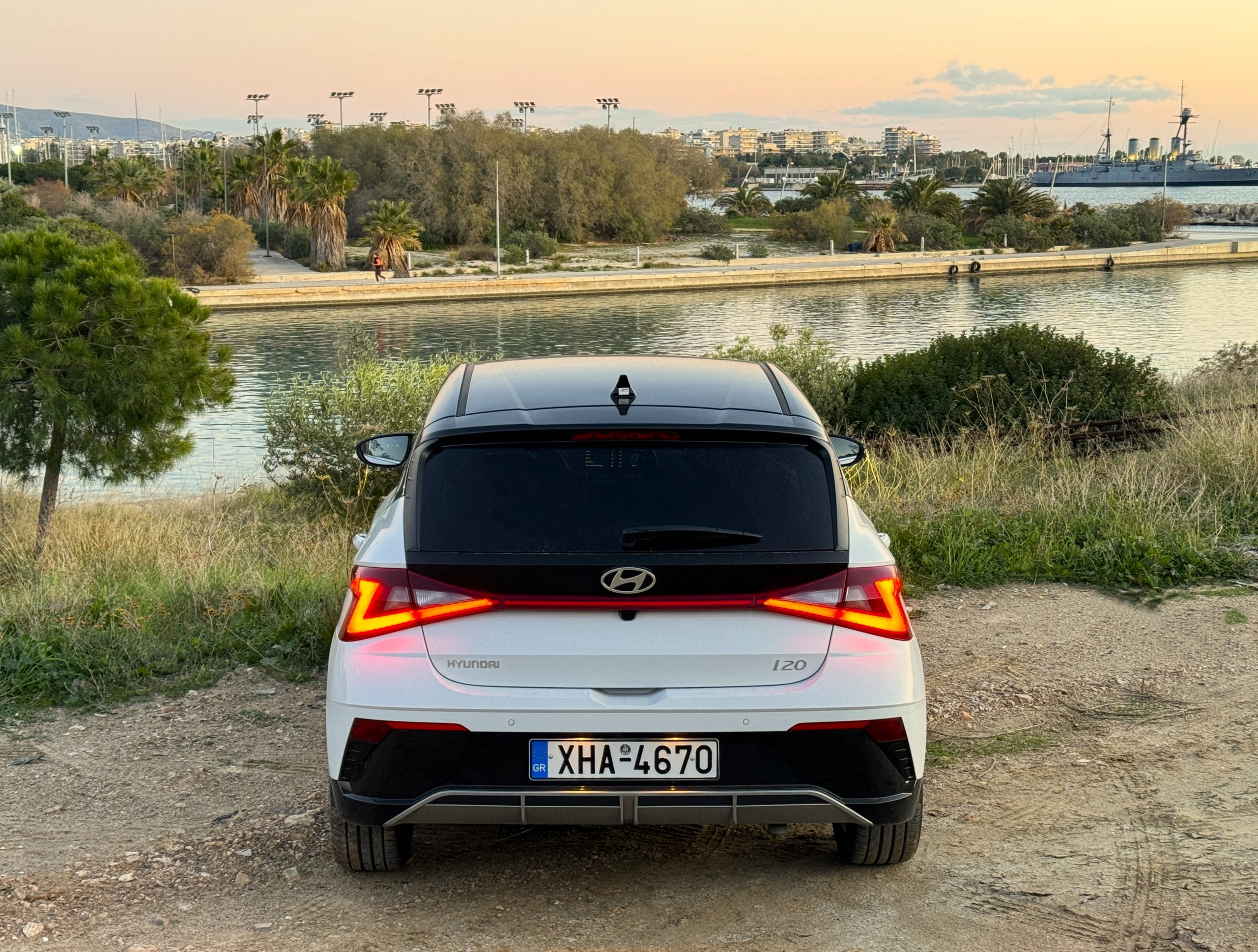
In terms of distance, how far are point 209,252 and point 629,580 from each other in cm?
5814

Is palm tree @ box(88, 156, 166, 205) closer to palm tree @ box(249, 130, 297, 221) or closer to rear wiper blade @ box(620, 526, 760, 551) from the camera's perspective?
palm tree @ box(249, 130, 297, 221)

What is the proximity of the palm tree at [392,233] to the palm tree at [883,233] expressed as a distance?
32.4 m

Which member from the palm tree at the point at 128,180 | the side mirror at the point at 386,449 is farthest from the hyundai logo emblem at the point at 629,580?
the palm tree at the point at 128,180

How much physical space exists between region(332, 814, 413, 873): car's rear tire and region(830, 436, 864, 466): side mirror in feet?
7.57

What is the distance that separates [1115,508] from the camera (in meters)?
8.65

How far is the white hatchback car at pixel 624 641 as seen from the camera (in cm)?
329

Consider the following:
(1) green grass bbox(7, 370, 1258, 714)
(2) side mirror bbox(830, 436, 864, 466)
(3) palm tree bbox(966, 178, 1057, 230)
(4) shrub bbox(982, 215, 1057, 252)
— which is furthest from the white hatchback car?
(3) palm tree bbox(966, 178, 1057, 230)

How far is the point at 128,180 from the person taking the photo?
75938 millimetres

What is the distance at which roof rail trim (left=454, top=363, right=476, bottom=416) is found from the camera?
375cm

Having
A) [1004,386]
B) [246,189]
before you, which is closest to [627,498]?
[1004,386]

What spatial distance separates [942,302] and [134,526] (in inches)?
1806

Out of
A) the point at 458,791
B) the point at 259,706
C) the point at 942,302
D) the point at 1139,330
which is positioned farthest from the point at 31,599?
the point at 942,302

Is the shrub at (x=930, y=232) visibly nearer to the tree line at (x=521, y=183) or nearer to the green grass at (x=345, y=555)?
the tree line at (x=521, y=183)

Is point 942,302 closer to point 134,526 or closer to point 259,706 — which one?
point 134,526
